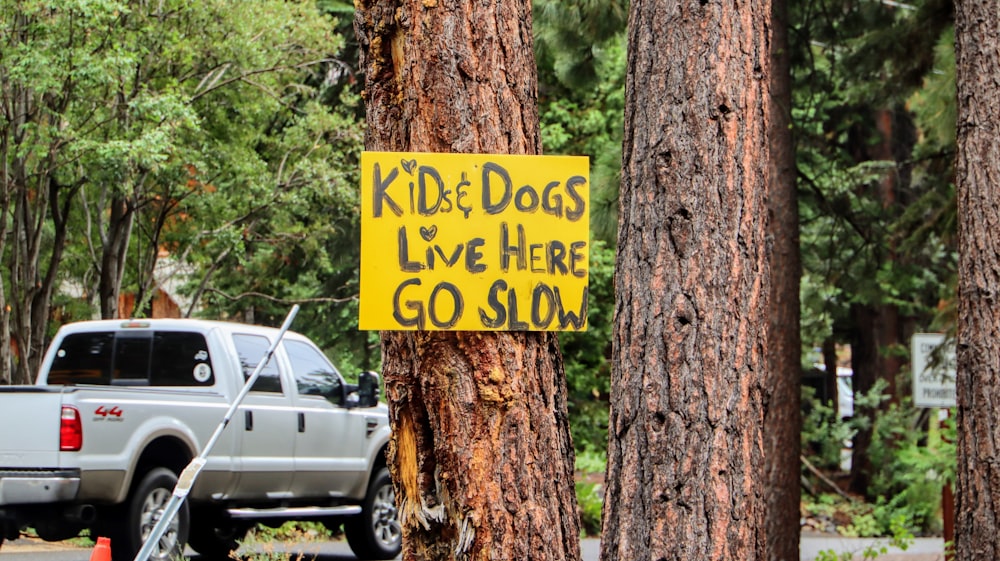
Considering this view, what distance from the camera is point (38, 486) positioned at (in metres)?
9.12

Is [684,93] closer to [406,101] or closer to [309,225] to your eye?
[406,101]

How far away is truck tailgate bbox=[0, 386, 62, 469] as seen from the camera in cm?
920

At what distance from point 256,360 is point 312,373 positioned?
0.79 metres

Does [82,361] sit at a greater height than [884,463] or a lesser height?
greater

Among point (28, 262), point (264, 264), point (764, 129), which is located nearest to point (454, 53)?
point (764, 129)

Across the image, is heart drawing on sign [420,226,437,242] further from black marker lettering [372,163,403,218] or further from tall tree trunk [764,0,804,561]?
tall tree trunk [764,0,804,561]

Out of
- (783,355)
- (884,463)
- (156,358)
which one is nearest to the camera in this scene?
(156,358)

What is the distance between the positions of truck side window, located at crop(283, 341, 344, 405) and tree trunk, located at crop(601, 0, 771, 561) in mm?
7683

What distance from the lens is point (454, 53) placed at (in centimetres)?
394

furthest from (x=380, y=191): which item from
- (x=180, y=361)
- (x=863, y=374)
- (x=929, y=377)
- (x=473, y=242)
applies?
(x=863, y=374)

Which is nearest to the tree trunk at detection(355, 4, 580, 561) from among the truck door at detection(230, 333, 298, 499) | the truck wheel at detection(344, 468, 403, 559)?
the truck door at detection(230, 333, 298, 499)

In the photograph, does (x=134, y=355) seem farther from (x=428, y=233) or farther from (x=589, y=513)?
(x=428, y=233)

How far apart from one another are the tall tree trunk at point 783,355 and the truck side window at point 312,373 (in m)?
4.07

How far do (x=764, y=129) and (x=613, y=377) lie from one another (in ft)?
3.27
